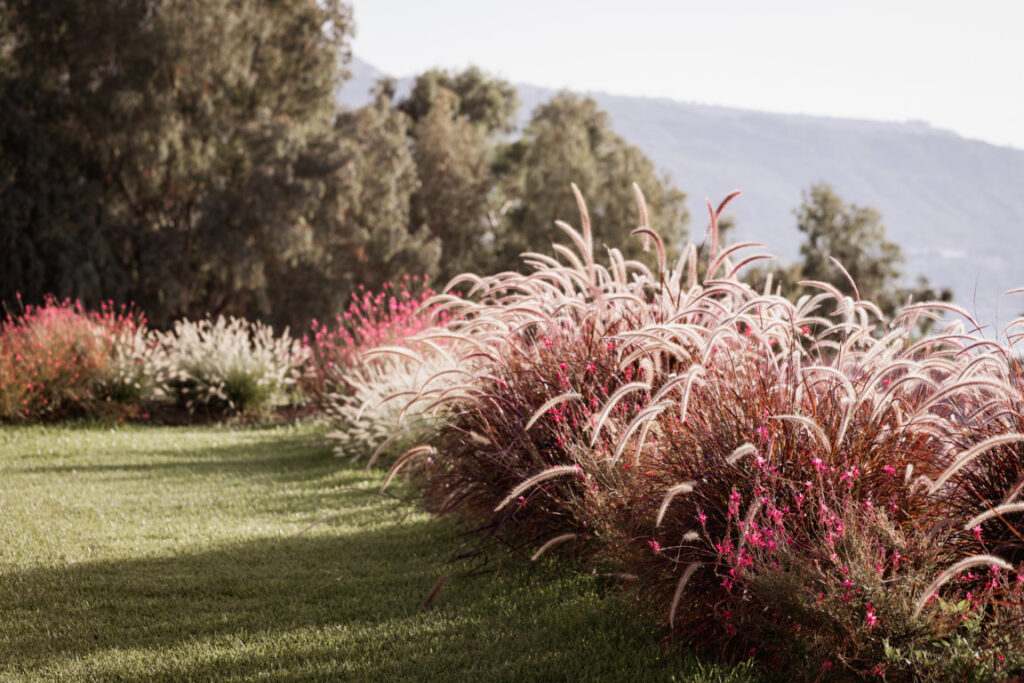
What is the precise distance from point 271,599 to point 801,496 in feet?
8.63

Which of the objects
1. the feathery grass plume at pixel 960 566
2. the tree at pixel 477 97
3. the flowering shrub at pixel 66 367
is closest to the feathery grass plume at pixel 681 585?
the feathery grass plume at pixel 960 566

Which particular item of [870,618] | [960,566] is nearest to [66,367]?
[870,618]

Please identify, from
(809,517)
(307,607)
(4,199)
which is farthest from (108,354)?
(4,199)

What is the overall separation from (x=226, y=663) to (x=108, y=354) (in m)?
8.45

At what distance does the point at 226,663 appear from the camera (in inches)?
126

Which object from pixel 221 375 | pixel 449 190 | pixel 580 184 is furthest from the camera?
pixel 580 184

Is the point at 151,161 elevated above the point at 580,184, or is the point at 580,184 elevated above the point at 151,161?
the point at 580,184

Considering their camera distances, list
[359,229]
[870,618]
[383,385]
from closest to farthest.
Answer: [870,618]
[383,385]
[359,229]

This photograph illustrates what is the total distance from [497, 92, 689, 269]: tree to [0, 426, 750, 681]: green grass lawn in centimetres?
2700

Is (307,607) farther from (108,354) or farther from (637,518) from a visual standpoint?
(108,354)

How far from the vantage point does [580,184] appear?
33906mm

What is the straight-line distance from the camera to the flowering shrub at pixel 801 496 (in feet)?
8.08

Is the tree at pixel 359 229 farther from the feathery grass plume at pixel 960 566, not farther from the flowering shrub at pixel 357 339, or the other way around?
the feathery grass plume at pixel 960 566

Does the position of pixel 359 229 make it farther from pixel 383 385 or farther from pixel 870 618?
pixel 870 618
